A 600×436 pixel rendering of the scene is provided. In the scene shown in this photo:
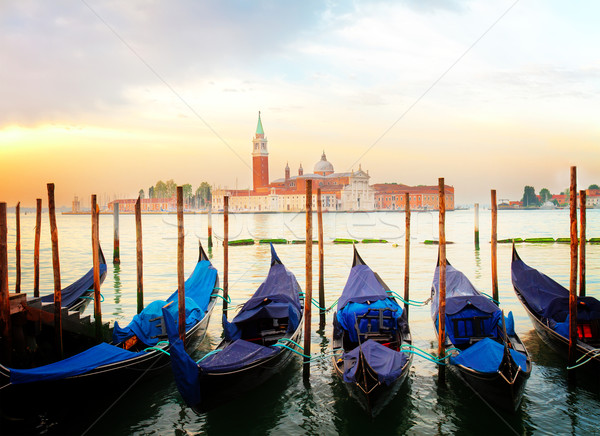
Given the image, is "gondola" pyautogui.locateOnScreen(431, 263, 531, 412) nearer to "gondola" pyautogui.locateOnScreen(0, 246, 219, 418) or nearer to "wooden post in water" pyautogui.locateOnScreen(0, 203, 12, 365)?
"gondola" pyautogui.locateOnScreen(0, 246, 219, 418)

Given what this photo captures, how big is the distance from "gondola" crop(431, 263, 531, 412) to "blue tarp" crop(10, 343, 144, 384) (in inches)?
91.6

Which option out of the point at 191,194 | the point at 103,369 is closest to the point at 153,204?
the point at 191,194

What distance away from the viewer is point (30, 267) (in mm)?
11070

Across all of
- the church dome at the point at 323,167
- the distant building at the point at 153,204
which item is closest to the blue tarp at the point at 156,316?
the distant building at the point at 153,204

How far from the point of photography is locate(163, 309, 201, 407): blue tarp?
2816mm

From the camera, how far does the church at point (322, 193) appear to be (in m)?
59.4

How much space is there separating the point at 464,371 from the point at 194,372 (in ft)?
5.87

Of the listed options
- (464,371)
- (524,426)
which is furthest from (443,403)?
(524,426)

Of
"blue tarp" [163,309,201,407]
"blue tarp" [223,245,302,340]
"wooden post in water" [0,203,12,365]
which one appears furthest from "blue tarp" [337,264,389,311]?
"wooden post in water" [0,203,12,365]

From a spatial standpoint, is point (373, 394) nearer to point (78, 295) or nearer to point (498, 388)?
point (498, 388)

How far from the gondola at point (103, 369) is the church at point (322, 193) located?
5397 cm

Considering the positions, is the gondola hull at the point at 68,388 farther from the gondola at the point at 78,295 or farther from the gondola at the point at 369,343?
the gondola at the point at 78,295

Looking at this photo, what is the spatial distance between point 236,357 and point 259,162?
61.3 meters

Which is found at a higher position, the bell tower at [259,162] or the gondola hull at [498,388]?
the bell tower at [259,162]
